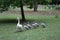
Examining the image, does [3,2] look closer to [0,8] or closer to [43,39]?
[0,8]

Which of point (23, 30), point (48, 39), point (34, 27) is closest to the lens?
point (48, 39)

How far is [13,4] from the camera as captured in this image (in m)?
17.1

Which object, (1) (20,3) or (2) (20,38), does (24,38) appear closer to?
(2) (20,38)

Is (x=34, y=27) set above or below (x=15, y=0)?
below

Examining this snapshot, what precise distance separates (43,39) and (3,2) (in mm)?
7253

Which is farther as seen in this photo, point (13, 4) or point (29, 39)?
point (13, 4)

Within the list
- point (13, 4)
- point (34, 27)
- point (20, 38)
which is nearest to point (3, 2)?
point (13, 4)

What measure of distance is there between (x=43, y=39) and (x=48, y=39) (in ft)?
0.74

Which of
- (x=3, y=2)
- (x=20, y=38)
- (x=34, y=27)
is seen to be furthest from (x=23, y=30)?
(x=3, y=2)

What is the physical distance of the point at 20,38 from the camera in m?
10.5

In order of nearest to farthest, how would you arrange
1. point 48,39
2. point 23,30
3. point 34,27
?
point 48,39 < point 23,30 < point 34,27

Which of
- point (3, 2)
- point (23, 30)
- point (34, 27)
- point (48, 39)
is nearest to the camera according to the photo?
point (48, 39)

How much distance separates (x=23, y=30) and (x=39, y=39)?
2750 mm

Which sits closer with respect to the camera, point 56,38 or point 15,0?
point 56,38
